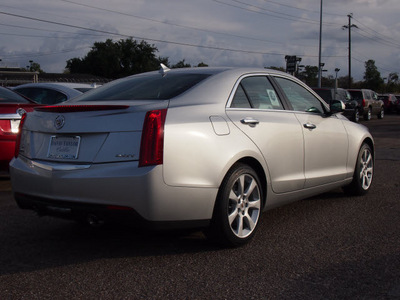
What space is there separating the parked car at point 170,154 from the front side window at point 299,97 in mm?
226

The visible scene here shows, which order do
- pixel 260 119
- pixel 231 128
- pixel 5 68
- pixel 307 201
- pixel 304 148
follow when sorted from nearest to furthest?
pixel 231 128
pixel 260 119
pixel 304 148
pixel 307 201
pixel 5 68

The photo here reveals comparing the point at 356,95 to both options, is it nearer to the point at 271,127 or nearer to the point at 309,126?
the point at 309,126

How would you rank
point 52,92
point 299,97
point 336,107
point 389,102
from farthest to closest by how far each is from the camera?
1. point 389,102
2. point 52,92
3. point 336,107
4. point 299,97

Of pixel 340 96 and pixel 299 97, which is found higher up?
pixel 340 96

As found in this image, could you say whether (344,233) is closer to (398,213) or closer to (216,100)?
(398,213)

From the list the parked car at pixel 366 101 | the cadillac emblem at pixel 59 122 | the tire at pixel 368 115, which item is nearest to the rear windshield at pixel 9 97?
the cadillac emblem at pixel 59 122

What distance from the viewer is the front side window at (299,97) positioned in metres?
5.61

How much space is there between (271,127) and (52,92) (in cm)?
660

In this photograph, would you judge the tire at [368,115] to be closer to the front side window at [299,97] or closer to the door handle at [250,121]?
the front side window at [299,97]

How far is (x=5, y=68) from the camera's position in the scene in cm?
8231

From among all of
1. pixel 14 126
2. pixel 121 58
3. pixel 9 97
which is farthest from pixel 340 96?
pixel 121 58

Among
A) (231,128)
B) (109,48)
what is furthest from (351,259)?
(109,48)

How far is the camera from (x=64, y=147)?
416 cm

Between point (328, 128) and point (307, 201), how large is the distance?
106 cm
